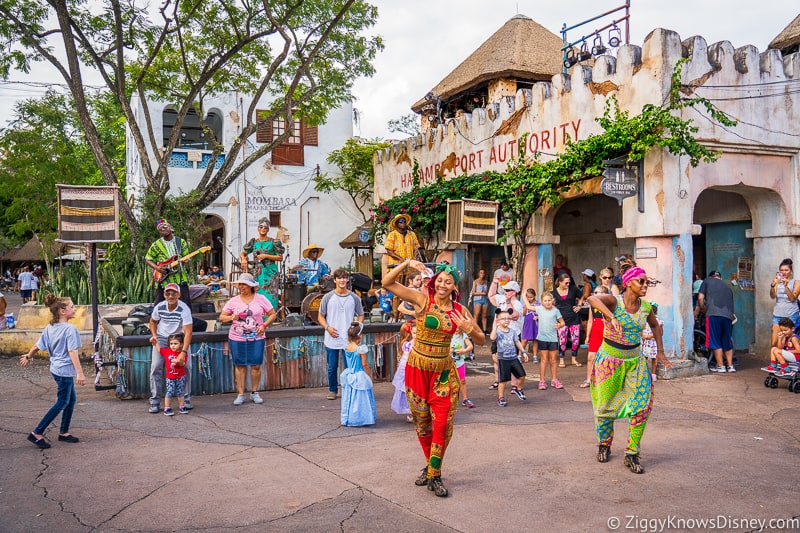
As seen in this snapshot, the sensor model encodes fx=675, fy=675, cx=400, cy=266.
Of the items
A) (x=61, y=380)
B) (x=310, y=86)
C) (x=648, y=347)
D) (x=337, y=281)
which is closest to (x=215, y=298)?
(x=310, y=86)

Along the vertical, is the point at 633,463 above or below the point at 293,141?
below

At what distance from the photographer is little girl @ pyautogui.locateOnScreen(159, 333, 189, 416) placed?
8008 mm

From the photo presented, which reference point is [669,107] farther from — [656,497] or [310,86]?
[310,86]

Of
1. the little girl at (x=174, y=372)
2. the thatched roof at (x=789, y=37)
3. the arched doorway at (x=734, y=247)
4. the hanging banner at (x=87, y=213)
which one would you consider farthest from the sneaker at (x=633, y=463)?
the thatched roof at (x=789, y=37)

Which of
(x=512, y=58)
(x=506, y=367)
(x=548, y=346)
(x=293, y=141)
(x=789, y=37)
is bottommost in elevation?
(x=506, y=367)

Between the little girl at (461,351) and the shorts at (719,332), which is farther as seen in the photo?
the shorts at (719,332)

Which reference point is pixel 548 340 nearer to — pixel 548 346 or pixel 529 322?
pixel 548 346

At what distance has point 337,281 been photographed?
28.4 ft

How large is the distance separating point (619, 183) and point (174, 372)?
24.0 ft

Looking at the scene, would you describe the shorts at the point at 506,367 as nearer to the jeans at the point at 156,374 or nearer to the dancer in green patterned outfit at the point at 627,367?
the dancer in green patterned outfit at the point at 627,367

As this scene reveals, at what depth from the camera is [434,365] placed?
17.1ft

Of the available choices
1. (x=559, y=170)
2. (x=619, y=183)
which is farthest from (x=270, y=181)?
(x=619, y=183)

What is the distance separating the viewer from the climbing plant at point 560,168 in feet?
34.9

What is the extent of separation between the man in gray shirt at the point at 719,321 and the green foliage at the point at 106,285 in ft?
34.5
